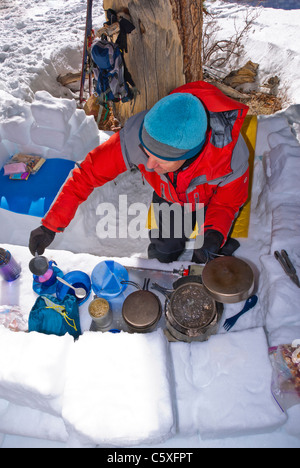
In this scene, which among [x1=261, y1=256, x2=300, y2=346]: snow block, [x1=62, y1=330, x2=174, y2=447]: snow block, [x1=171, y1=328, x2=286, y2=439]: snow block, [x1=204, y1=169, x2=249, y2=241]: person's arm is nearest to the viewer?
[x1=62, y1=330, x2=174, y2=447]: snow block

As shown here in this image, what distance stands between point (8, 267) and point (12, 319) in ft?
1.15

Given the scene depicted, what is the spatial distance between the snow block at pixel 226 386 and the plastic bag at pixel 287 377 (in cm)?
4

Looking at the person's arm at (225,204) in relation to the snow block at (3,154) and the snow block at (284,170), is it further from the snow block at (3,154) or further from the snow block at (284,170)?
the snow block at (3,154)

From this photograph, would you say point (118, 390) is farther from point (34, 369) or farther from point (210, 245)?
point (210, 245)

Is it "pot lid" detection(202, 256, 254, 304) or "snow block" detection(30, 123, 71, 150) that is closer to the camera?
"pot lid" detection(202, 256, 254, 304)

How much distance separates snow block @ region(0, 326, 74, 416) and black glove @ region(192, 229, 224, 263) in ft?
3.00

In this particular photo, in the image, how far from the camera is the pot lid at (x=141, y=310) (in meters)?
1.45

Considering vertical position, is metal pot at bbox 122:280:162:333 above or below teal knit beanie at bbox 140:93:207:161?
below

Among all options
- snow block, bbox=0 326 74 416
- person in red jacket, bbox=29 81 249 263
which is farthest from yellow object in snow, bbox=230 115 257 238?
snow block, bbox=0 326 74 416

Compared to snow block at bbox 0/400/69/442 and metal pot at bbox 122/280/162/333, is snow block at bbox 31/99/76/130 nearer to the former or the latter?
metal pot at bbox 122/280/162/333

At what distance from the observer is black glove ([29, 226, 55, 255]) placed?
1964 mm

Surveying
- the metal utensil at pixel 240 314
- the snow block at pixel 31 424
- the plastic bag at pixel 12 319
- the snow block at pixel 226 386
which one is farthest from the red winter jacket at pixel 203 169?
the snow block at pixel 31 424

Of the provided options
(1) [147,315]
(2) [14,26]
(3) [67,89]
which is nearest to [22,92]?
(3) [67,89]
